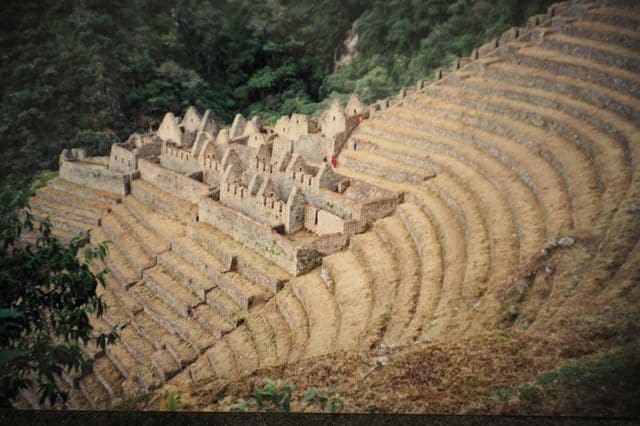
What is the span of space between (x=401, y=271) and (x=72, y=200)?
10.7 metres

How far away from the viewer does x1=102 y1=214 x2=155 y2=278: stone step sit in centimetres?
1490

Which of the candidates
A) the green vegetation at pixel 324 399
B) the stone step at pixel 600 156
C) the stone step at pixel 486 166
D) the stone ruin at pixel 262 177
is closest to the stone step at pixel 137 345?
the stone ruin at pixel 262 177

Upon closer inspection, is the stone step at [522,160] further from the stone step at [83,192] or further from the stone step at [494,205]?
the stone step at [83,192]

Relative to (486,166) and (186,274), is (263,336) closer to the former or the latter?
(186,274)

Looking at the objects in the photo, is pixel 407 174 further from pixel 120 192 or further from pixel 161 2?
pixel 120 192

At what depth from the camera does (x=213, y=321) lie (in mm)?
12555

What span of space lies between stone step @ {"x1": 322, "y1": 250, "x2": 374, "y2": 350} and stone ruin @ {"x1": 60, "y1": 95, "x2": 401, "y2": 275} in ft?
2.02

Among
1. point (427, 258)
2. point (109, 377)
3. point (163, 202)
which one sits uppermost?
point (427, 258)

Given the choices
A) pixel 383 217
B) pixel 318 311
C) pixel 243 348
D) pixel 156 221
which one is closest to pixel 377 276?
pixel 318 311

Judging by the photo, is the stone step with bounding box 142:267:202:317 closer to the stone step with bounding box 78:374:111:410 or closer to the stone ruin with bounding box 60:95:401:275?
the stone ruin with bounding box 60:95:401:275

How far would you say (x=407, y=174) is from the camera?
1501 centimetres

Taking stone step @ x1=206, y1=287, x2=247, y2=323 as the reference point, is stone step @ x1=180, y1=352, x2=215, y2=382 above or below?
below

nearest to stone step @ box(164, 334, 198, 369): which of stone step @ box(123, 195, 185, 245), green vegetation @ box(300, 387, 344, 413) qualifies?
stone step @ box(123, 195, 185, 245)

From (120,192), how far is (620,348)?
591 inches
